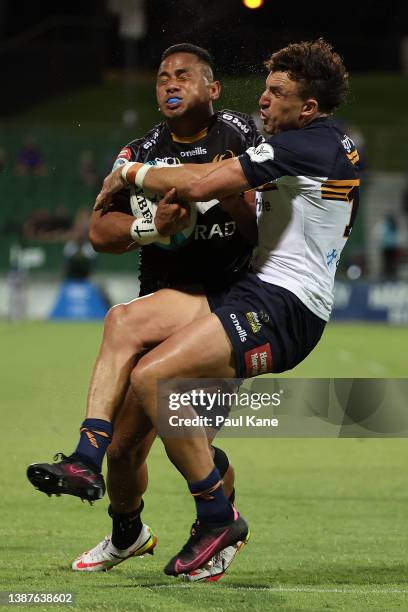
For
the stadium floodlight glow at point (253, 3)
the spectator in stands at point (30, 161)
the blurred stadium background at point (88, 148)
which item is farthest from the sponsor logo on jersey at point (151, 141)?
the spectator in stands at point (30, 161)

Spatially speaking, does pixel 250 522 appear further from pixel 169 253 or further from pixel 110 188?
pixel 110 188

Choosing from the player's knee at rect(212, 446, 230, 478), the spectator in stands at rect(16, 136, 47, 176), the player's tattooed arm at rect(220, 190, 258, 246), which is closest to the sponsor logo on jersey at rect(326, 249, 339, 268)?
the player's tattooed arm at rect(220, 190, 258, 246)

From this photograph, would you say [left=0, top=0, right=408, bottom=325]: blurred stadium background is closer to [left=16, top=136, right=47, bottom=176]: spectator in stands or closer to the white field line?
[left=16, top=136, right=47, bottom=176]: spectator in stands

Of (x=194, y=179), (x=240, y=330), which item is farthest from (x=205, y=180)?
(x=240, y=330)

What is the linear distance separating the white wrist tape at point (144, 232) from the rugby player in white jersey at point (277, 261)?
0.17m

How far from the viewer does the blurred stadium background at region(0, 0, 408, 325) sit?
23.5m

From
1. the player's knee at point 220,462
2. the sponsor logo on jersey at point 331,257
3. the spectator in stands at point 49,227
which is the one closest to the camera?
the sponsor logo on jersey at point 331,257

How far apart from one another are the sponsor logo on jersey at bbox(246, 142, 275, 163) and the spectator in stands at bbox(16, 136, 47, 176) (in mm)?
20111

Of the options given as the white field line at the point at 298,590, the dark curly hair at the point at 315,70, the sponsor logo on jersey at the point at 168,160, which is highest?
the dark curly hair at the point at 315,70

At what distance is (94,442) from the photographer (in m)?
5.32

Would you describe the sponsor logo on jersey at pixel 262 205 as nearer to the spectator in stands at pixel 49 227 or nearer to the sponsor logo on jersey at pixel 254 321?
the sponsor logo on jersey at pixel 254 321

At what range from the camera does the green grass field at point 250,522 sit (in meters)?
5.45

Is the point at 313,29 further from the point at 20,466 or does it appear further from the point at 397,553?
the point at 20,466

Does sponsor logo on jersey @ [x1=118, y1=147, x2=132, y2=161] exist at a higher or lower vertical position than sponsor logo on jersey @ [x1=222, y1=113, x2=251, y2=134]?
lower
